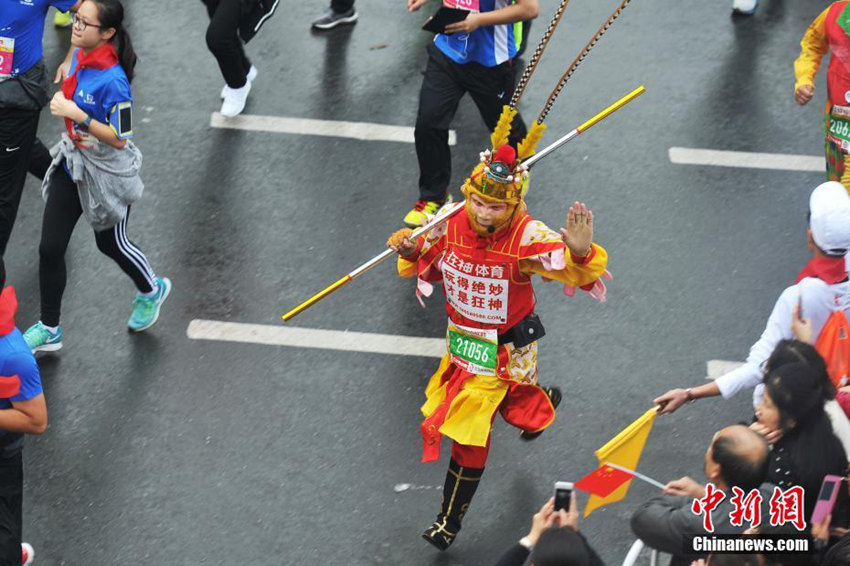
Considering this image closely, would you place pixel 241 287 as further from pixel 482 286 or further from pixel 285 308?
pixel 482 286

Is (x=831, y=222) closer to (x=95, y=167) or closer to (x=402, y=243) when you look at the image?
(x=402, y=243)

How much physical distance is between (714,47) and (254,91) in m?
3.39

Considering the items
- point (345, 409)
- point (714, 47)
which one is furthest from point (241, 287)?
point (714, 47)

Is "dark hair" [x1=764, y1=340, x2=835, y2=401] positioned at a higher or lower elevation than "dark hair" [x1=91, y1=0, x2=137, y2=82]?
lower

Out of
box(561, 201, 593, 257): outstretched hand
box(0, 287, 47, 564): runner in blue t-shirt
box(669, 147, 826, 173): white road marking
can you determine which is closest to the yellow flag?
box(561, 201, 593, 257): outstretched hand

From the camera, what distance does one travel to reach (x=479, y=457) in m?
5.66

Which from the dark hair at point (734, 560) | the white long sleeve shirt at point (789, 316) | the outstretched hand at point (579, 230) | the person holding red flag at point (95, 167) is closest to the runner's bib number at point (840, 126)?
the white long sleeve shirt at point (789, 316)

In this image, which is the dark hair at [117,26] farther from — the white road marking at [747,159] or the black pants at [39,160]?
the white road marking at [747,159]

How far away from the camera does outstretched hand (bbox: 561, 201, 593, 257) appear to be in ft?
16.8

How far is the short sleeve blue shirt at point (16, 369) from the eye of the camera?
4.85 meters

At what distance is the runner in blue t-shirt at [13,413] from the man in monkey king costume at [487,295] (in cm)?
166

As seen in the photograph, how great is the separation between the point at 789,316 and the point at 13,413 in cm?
327

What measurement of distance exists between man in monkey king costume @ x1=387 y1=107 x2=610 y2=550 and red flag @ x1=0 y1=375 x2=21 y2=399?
172 cm

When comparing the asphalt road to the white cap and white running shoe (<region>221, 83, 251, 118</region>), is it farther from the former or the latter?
the white cap
